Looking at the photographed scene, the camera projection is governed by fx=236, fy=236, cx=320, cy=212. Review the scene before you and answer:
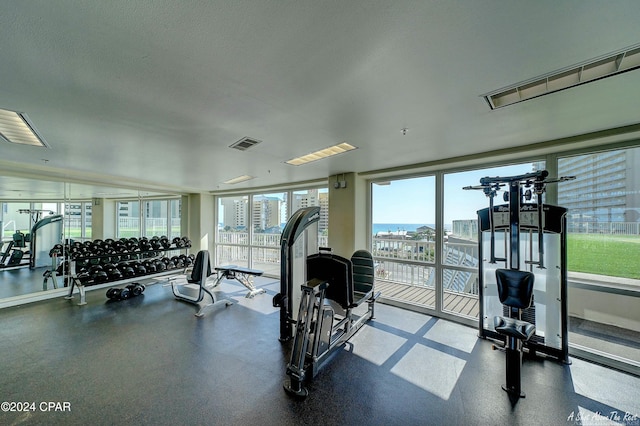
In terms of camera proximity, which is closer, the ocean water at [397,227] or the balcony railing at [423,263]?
the balcony railing at [423,263]

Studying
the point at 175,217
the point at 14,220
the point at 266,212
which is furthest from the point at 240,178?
the point at 14,220

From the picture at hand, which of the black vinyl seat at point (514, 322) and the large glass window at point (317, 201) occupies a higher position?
the large glass window at point (317, 201)

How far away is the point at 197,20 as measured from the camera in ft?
3.85

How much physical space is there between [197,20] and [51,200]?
22.5 feet

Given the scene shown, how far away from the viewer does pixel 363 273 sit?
148 inches

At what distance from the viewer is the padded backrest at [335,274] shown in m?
2.89

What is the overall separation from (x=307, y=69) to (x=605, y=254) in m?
3.95

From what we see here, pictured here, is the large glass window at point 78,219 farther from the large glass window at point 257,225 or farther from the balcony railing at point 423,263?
the balcony railing at point 423,263

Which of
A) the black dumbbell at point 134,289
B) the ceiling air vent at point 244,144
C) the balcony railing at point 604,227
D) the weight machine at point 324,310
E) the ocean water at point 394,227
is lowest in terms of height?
the black dumbbell at point 134,289

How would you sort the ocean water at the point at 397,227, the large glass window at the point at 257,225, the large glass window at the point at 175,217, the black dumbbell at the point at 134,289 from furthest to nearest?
the large glass window at the point at 175,217 < the large glass window at the point at 257,225 < the black dumbbell at the point at 134,289 < the ocean water at the point at 397,227

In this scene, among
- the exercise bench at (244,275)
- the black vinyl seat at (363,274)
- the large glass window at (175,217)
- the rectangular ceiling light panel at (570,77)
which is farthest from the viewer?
the large glass window at (175,217)

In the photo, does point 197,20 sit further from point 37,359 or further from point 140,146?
point 37,359

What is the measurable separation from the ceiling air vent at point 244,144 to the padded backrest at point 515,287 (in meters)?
3.35

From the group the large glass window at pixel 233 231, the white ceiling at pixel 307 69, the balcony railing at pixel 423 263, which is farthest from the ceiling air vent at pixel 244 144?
the large glass window at pixel 233 231
